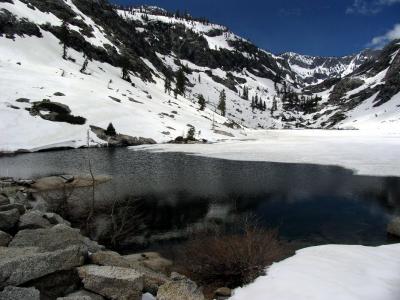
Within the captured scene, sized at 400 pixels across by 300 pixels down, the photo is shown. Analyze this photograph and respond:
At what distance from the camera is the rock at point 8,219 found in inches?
579

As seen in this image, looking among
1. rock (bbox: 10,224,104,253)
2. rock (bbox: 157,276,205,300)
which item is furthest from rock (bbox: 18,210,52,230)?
rock (bbox: 157,276,205,300)

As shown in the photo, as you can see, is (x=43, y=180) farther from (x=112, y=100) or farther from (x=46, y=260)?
(x=112, y=100)

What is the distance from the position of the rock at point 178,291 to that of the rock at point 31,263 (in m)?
2.62

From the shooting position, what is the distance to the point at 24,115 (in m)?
74.9

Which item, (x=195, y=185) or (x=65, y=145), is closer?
(x=195, y=185)

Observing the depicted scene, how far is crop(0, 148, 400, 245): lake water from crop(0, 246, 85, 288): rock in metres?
10.1

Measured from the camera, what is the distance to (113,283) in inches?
415

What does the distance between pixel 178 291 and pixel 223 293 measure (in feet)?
6.86

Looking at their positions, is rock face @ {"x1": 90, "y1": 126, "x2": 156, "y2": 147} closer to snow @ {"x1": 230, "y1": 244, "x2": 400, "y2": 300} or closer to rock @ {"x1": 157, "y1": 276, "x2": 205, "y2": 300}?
snow @ {"x1": 230, "y1": 244, "x2": 400, "y2": 300}

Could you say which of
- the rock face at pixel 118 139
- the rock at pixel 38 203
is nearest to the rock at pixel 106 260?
the rock at pixel 38 203

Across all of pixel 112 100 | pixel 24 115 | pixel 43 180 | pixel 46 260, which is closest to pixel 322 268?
pixel 46 260

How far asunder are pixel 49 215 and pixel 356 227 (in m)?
17.9

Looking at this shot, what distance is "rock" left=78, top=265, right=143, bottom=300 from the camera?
10.5 metres

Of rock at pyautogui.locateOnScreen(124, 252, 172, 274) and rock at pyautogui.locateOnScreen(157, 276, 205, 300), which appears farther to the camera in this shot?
rock at pyautogui.locateOnScreen(124, 252, 172, 274)
